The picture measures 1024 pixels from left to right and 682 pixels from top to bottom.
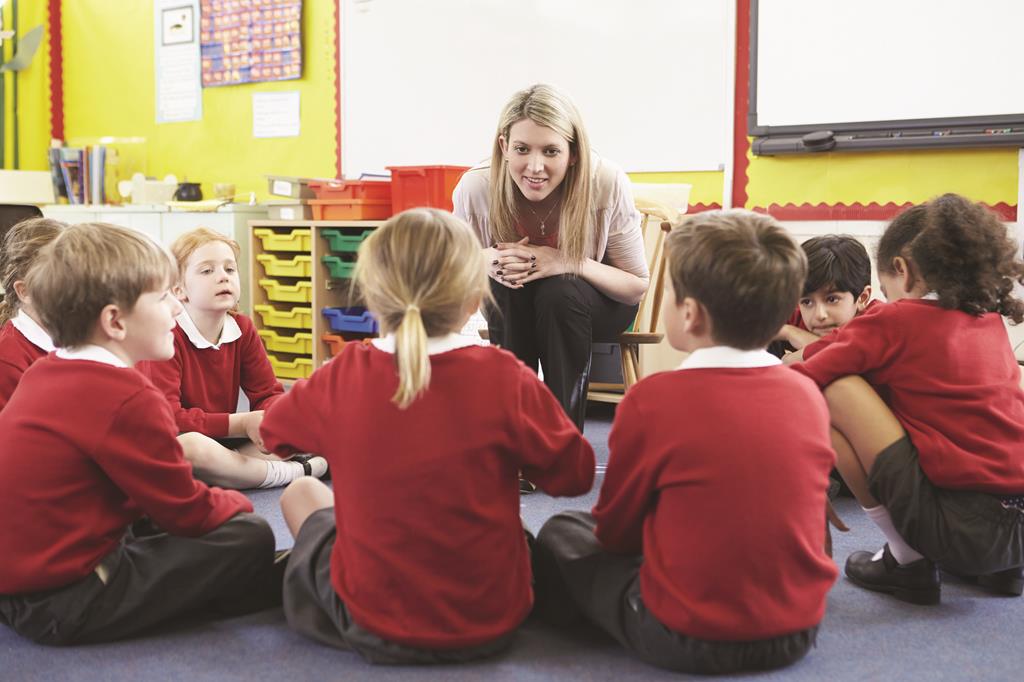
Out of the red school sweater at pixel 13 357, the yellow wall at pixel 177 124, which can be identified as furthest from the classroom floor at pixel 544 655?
the yellow wall at pixel 177 124

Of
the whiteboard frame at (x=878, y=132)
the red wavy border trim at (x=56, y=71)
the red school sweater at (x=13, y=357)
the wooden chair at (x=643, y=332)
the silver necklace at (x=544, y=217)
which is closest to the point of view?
the red school sweater at (x=13, y=357)

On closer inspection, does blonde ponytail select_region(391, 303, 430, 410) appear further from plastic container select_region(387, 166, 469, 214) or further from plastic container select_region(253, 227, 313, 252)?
plastic container select_region(253, 227, 313, 252)

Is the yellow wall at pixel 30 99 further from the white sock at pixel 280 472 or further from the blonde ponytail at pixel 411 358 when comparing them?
the blonde ponytail at pixel 411 358

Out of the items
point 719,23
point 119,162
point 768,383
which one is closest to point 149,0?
point 119,162

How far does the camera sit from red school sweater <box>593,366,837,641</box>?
3.87 feet

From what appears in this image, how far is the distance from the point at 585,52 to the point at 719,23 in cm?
50

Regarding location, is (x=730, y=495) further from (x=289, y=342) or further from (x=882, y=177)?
(x=289, y=342)

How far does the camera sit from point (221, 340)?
7.23ft

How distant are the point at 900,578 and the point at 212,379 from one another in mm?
1439

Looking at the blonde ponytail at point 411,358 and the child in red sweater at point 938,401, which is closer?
the blonde ponytail at point 411,358

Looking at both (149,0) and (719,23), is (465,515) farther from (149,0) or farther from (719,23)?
(149,0)

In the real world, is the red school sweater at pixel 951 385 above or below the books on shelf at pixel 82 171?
below

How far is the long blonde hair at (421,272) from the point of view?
1232mm

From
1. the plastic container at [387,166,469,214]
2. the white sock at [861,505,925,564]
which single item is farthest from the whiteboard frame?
the white sock at [861,505,925,564]
